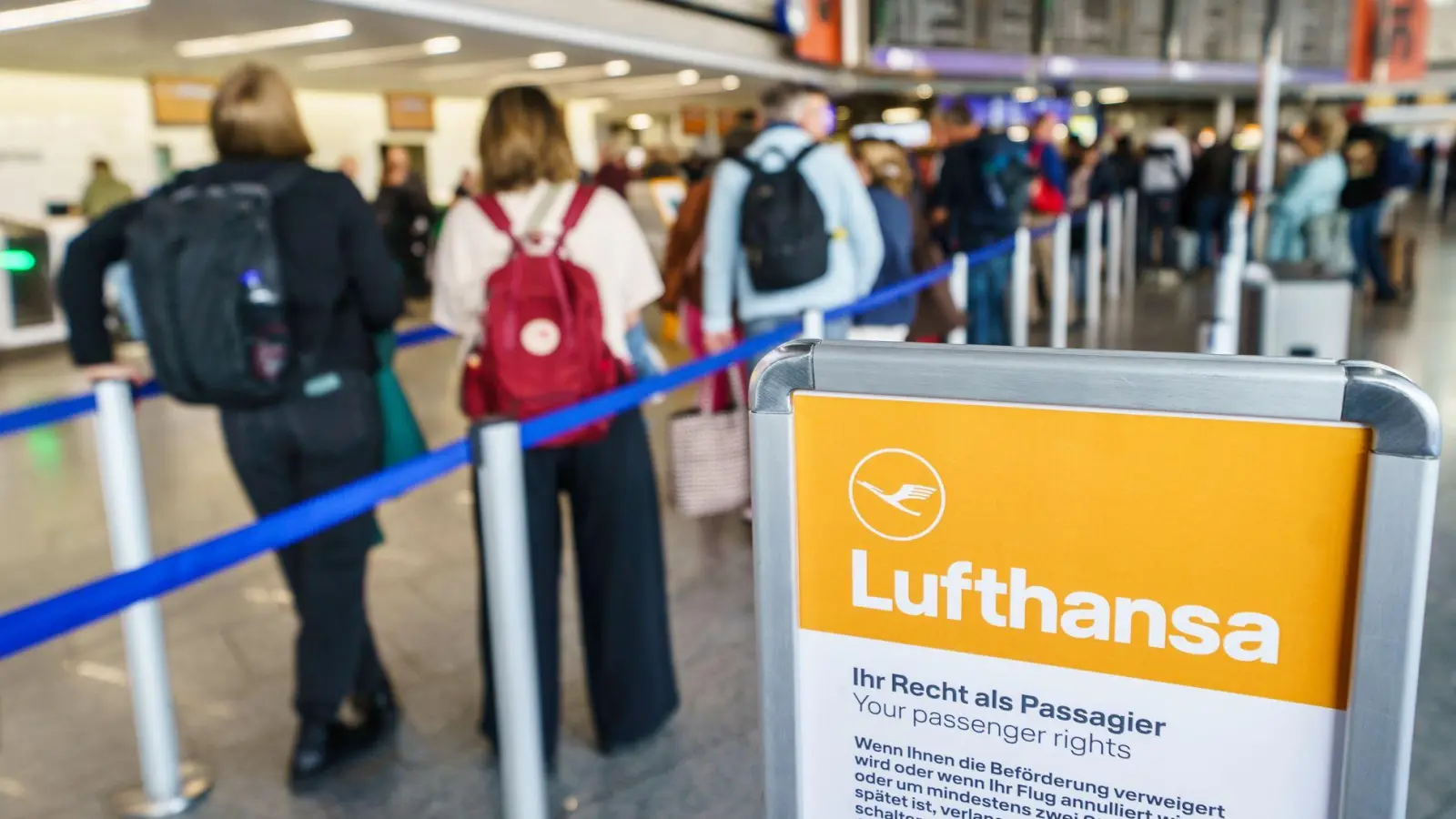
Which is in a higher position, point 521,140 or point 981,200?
point 521,140

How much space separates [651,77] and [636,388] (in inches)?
540

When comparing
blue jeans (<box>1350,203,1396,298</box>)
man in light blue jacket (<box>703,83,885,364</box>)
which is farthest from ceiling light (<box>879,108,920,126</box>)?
man in light blue jacket (<box>703,83,885,364</box>)

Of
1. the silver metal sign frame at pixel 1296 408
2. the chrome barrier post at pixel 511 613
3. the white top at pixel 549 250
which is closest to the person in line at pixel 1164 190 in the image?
the white top at pixel 549 250

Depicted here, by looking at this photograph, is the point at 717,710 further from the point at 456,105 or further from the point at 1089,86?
the point at 1089,86

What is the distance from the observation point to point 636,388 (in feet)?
8.40

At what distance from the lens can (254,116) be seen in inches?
101

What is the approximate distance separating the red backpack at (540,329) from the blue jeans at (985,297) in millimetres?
4979

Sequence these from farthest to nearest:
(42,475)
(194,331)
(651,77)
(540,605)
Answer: (651,77), (42,475), (540,605), (194,331)

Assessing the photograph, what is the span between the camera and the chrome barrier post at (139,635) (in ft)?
8.46

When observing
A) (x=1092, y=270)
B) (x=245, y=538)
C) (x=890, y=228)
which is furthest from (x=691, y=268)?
(x=1092, y=270)

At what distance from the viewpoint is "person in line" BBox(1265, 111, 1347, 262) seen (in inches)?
350

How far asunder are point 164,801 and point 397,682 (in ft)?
2.48

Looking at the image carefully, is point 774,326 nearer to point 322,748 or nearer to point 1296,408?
point 322,748

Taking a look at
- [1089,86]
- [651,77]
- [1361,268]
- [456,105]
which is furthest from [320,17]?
[1089,86]
